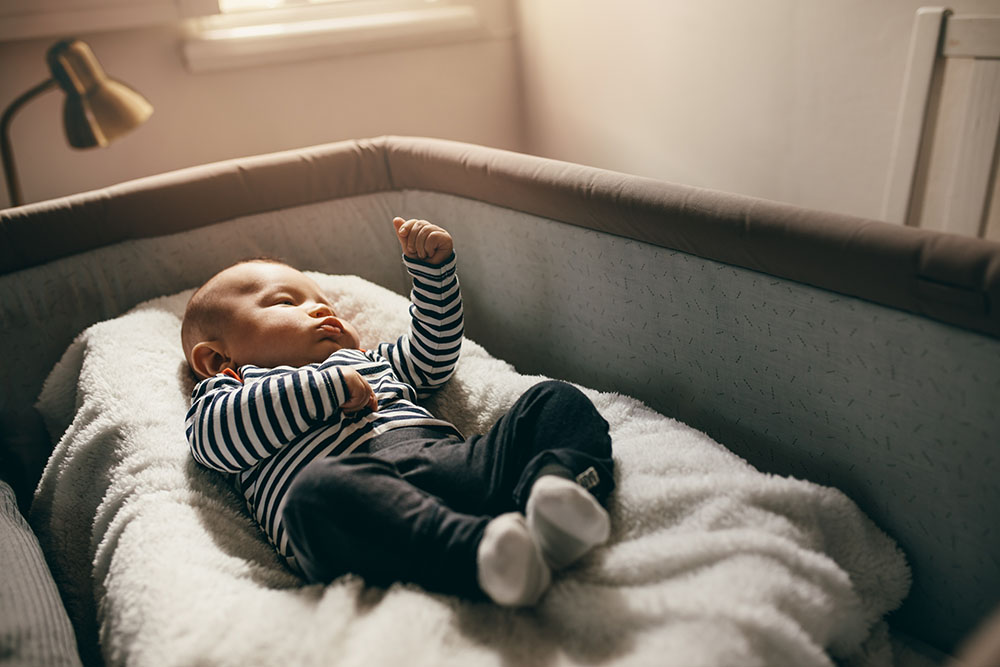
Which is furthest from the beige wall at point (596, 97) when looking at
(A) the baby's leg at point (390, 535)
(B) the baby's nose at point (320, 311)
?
(A) the baby's leg at point (390, 535)

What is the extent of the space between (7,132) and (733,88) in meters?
1.20

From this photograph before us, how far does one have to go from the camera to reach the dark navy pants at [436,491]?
662 millimetres

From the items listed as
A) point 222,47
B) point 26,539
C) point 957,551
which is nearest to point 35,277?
point 26,539

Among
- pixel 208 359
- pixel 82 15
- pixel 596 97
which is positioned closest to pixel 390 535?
pixel 208 359

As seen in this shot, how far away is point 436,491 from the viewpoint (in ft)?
2.54

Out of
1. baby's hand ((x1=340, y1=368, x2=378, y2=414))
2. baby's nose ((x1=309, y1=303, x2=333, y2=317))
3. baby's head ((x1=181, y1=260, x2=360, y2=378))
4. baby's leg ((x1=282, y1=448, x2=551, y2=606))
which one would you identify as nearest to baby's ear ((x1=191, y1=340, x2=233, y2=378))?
baby's head ((x1=181, y1=260, x2=360, y2=378))

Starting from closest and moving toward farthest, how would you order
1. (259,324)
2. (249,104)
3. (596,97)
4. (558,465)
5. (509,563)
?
(509,563), (558,465), (259,324), (249,104), (596,97)

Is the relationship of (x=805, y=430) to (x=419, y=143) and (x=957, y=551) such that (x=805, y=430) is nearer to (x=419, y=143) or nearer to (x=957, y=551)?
(x=957, y=551)

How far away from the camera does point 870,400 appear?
28.1 inches

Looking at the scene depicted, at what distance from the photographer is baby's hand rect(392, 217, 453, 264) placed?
0.96 m

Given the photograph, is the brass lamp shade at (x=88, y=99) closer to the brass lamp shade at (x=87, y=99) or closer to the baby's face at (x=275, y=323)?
the brass lamp shade at (x=87, y=99)

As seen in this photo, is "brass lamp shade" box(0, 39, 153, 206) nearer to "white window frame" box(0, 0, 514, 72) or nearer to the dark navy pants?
"white window frame" box(0, 0, 514, 72)

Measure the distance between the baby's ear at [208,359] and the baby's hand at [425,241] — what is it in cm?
29

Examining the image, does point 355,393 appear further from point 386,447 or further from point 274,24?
point 274,24
